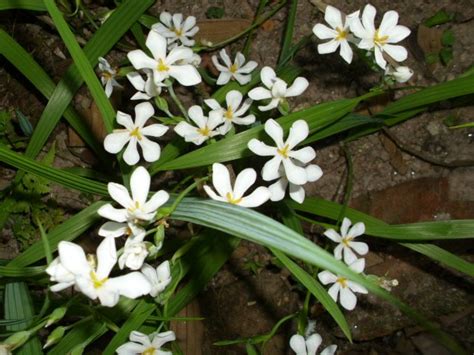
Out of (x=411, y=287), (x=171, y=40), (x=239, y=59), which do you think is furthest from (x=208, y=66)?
(x=411, y=287)

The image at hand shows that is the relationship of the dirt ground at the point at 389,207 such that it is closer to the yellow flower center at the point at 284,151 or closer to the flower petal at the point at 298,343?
the flower petal at the point at 298,343

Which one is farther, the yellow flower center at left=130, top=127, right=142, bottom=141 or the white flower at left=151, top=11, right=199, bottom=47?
the white flower at left=151, top=11, right=199, bottom=47

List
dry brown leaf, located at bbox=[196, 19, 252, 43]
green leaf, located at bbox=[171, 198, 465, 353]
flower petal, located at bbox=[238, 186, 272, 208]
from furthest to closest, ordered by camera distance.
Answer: dry brown leaf, located at bbox=[196, 19, 252, 43], flower petal, located at bbox=[238, 186, 272, 208], green leaf, located at bbox=[171, 198, 465, 353]

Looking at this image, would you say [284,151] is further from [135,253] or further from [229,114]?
[135,253]

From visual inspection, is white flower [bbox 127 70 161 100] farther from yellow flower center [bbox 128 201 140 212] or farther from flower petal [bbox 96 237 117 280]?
flower petal [bbox 96 237 117 280]

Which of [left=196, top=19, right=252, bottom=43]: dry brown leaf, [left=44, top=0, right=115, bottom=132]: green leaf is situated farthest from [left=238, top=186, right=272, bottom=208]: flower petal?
[left=196, top=19, right=252, bottom=43]: dry brown leaf

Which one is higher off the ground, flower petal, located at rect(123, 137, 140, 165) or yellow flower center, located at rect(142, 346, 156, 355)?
flower petal, located at rect(123, 137, 140, 165)

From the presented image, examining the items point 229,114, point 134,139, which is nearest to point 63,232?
point 134,139
